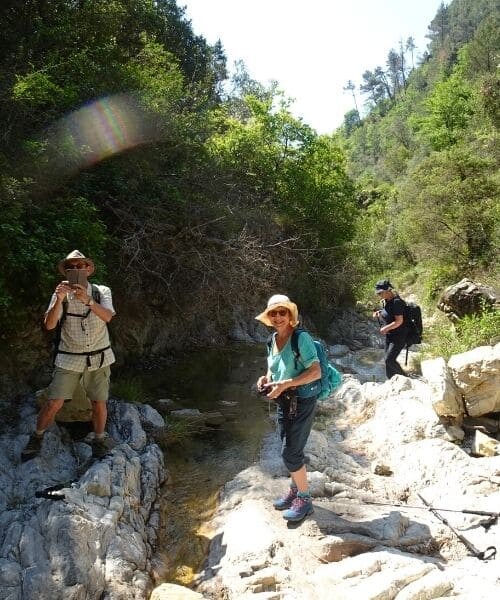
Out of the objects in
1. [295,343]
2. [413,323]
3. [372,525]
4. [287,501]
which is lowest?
[372,525]

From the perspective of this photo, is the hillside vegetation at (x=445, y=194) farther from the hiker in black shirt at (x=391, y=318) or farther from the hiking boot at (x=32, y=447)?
the hiking boot at (x=32, y=447)

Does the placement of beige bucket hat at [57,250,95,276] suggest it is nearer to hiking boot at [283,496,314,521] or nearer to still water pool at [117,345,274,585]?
still water pool at [117,345,274,585]

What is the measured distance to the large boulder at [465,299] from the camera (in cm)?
1180

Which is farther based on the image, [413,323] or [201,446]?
[413,323]

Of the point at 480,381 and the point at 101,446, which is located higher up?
the point at 101,446

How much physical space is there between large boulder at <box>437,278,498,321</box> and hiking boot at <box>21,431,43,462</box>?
1070cm

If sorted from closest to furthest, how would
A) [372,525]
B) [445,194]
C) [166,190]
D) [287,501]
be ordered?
[372,525] < [287,501] < [166,190] < [445,194]

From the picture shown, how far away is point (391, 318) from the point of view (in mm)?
7598

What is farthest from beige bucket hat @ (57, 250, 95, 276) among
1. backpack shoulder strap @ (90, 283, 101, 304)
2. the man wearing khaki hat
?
backpack shoulder strap @ (90, 283, 101, 304)

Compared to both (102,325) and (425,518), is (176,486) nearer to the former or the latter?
(102,325)

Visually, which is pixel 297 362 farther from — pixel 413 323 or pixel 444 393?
pixel 413 323

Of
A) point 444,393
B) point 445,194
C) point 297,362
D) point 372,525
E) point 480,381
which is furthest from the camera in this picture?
point 445,194

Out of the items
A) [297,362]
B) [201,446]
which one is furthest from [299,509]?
[201,446]

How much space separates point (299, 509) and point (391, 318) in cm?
416
